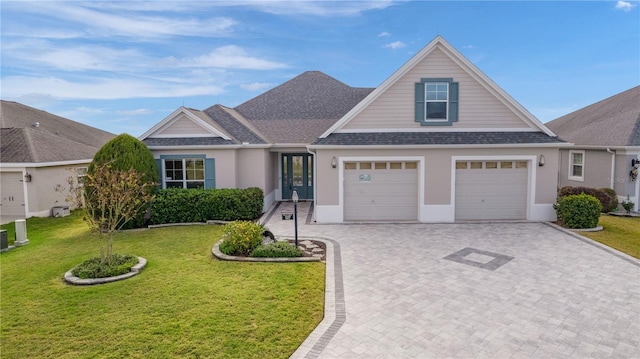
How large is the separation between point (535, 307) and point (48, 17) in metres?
15.9

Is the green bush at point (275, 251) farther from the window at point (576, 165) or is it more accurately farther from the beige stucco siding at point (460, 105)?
the window at point (576, 165)

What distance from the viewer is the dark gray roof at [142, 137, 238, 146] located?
1598 cm

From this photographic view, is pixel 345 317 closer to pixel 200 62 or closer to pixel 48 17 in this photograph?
pixel 48 17

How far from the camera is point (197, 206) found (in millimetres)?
14695

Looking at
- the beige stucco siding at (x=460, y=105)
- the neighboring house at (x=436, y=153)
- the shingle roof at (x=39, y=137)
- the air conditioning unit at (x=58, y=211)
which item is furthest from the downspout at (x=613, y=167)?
the shingle roof at (x=39, y=137)

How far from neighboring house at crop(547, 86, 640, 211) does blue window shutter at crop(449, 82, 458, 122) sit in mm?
8438

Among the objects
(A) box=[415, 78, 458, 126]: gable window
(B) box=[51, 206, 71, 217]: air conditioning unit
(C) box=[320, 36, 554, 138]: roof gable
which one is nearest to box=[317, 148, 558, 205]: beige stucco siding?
(C) box=[320, 36, 554, 138]: roof gable

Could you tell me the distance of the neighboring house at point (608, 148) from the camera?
16.6 metres

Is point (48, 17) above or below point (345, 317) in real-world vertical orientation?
above

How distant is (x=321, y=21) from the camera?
58.6 ft

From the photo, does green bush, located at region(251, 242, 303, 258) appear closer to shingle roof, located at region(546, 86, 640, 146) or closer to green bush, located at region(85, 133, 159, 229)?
green bush, located at region(85, 133, 159, 229)

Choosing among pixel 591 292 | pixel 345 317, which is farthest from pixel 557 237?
pixel 345 317

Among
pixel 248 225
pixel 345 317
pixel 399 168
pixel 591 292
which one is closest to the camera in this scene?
pixel 345 317

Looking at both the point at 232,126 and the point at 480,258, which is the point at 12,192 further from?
the point at 480,258
